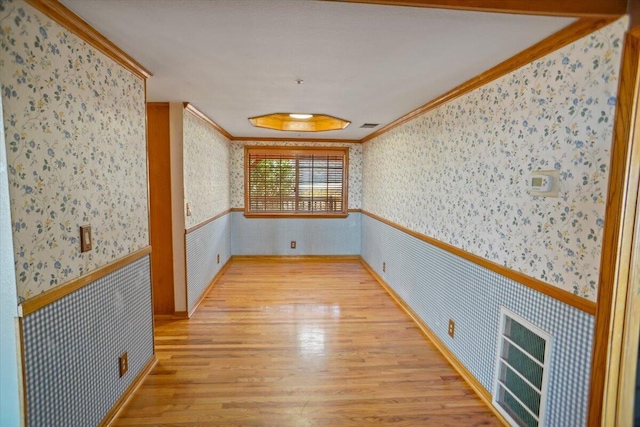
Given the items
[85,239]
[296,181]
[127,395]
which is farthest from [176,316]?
[296,181]

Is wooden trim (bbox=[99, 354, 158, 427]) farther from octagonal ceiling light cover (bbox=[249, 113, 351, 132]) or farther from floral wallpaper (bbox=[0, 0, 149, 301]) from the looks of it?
octagonal ceiling light cover (bbox=[249, 113, 351, 132])

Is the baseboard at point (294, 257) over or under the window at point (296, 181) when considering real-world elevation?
under

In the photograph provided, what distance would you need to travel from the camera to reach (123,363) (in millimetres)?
2021

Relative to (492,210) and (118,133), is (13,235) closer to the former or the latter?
(118,133)

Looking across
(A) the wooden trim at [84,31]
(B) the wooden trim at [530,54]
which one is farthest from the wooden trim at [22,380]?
(B) the wooden trim at [530,54]

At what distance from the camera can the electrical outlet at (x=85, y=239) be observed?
160 cm

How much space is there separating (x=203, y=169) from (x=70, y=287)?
2.51m

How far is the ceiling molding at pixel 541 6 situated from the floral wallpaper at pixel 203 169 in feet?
8.58

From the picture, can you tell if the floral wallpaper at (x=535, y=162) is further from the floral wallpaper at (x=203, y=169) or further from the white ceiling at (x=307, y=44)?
the floral wallpaper at (x=203, y=169)

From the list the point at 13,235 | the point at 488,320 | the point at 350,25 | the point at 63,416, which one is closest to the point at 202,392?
the point at 63,416

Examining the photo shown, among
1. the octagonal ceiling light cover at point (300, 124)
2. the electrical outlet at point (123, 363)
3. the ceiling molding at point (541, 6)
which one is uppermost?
the octagonal ceiling light cover at point (300, 124)

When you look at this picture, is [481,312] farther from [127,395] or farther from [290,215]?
[290,215]

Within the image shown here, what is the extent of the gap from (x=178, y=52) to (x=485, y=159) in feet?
6.43

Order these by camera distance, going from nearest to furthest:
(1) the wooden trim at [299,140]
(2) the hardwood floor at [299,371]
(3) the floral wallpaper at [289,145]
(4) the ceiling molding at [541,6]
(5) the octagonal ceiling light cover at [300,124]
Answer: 1. (4) the ceiling molding at [541,6]
2. (2) the hardwood floor at [299,371]
3. (5) the octagonal ceiling light cover at [300,124]
4. (1) the wooden trim at [299,140]
5. (3) the floral wallpaper at [289,145]
